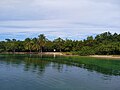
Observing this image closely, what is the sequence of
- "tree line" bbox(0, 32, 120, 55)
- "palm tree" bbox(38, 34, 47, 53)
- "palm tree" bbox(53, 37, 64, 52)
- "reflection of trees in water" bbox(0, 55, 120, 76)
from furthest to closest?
"palm tree" bbox(38, 34, 47, 53) < "palm tree" bbox(53, 37, 64, 52) < "tree line" bbox(0, 32, 120, 55) < "reflection of trees in water" bbox(0, 55, 120, 76)

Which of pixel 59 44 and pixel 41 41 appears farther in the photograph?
pixel 41 41

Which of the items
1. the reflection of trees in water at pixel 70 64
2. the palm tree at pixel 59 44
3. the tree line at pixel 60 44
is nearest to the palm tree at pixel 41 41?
the tree line at pixel 60 44

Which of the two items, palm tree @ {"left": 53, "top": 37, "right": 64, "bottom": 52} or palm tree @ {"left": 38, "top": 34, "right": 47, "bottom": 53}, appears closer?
palm tree @ {"left": 53, "top": 37, "right": 64, "bottom": 52}

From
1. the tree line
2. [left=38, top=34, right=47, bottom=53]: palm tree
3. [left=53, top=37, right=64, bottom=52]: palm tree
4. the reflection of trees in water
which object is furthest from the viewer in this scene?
[left=38, top=34, right=47, bottom=53]: palm tree

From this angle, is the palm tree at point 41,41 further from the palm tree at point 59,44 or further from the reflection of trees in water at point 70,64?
the reflection of trees in water at point 70,64

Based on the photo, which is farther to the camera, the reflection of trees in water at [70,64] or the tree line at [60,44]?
the tree line at [60,44]

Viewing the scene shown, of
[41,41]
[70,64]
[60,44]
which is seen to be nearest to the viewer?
[70,64]

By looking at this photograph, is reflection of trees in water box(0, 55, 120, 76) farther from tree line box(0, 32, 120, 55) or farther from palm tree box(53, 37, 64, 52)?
palm tree box(53, 37, 64, 52)

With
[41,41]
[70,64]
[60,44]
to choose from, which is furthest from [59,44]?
[70,64]

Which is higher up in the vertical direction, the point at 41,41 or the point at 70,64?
the point at 41,41

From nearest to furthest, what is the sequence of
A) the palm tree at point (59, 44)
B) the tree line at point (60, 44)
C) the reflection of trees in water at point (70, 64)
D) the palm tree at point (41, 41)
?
the reflection of trees in water at point (70, 64) → the tree line at point (60, 44) → the palm tree at point (59, 44) → the palm tree at point (41, 41)

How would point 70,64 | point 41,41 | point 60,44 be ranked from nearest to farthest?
point 70,64 < point 60,44 < point 41,41

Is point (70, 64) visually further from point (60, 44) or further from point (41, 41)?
point (41, 41)

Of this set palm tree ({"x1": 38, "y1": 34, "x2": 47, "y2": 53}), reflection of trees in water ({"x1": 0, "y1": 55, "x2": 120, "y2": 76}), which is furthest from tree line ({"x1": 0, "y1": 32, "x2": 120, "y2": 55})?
reflection of trees in water ({"x1": 0, "y1": 55, "x2": 120, "y2": 76})
